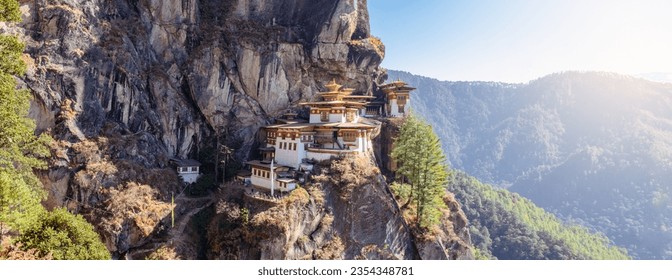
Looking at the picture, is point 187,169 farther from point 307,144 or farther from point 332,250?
point 332,250

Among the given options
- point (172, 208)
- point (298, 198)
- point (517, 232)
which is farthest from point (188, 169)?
point (517, 232)

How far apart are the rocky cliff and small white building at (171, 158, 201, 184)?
137 centimetres

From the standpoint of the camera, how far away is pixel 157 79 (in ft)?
130

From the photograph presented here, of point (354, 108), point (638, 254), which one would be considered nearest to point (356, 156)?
point (354, 108)

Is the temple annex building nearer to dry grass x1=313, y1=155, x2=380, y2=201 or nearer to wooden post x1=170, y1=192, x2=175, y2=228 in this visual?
dry grass x1=313, y1=155, x2=380, y2=201

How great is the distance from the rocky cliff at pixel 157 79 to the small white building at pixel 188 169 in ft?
4.49

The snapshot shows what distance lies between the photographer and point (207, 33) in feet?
144

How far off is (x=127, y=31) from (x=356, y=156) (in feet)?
92.0

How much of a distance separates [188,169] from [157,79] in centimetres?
1074

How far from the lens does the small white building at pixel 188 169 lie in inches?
1459

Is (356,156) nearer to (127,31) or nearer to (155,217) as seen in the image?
(155,217)

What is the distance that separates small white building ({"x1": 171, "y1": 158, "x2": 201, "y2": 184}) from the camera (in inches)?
1459

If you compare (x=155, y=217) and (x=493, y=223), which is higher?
(x=155, y=217)

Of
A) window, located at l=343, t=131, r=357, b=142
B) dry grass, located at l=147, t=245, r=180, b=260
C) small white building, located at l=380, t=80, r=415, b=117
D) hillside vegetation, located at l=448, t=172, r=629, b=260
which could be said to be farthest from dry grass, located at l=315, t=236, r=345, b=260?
hillside vegetation, located at l=448, t=172, r=629, b=260
